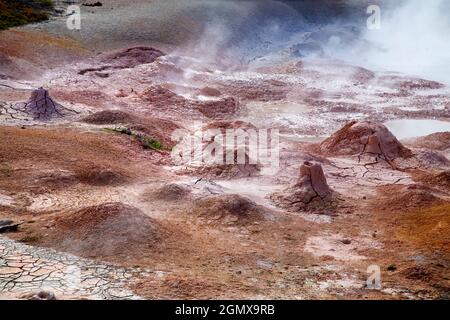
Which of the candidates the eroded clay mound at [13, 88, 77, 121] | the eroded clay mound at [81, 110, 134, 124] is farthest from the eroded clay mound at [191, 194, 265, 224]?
the eroded clay mound at [13, 88, 77, 121]

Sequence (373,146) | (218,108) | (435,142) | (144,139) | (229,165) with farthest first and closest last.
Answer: (218,108) < (435,142) < (144,139) < (373,146) < (229,165)

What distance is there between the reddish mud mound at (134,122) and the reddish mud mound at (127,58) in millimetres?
7731

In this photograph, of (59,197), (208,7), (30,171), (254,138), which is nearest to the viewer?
(59,197)

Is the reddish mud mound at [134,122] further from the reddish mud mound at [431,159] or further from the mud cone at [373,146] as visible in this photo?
the reddish mud mound at [431,159]

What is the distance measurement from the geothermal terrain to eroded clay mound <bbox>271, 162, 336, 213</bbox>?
0.03 meters

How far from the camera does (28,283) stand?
618cm

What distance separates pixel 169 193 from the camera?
9.97 meters

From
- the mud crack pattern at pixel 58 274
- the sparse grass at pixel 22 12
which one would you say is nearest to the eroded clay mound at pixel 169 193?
the mud crack pattern at pixel 58 274

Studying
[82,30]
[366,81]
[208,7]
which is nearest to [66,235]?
[366,81]

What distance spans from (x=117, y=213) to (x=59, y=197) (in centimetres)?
182

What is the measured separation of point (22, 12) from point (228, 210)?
23.2 m

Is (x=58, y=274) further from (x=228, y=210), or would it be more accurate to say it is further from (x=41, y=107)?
(x=41, y=107)

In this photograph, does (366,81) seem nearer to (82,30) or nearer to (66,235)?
(82,30)

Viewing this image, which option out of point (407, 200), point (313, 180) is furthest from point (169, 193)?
point (407, 200)
